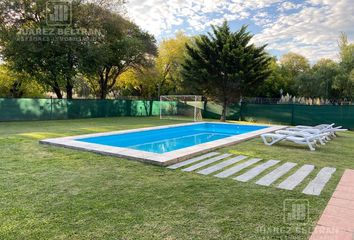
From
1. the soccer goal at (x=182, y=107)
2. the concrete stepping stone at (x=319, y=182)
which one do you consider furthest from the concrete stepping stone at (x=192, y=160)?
the soccer goal at (x=182, y=107)

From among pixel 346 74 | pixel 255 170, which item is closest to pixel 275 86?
pixel 346 74

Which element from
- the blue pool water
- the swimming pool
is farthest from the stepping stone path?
the blue pool water

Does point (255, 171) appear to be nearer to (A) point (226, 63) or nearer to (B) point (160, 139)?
(B) point (160, 139)

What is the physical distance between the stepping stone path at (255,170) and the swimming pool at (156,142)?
390 millimetres

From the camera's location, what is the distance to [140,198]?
3316 millimetres

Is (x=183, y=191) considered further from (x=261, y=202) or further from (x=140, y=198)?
(x=261, y=202)

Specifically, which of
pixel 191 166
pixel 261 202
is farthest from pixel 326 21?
pixel 261 202

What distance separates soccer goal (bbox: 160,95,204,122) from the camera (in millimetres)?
18797

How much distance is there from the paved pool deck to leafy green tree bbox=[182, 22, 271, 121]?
1348 centimetres

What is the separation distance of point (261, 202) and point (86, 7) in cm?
1782

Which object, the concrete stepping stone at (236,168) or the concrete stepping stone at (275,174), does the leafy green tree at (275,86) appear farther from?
the concrete stepping stone at (275,174)

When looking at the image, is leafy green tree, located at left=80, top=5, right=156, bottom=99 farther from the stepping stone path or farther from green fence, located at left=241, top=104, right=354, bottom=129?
the stepping stone path

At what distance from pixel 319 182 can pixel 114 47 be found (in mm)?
17783

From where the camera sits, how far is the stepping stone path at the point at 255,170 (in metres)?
4.01
